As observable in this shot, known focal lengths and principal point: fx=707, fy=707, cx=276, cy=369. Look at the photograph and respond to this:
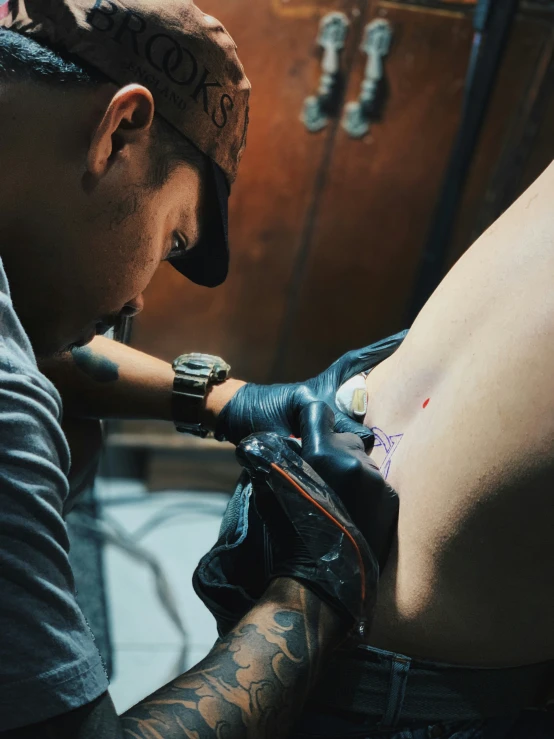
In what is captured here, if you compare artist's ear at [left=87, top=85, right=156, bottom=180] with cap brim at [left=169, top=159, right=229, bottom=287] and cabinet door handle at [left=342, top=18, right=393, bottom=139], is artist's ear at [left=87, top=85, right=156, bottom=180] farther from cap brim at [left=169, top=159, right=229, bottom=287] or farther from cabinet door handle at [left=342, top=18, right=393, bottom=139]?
cabinet door handle at [left=342, top=18, right=393, bottom=139]

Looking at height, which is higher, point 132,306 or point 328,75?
point 328,75

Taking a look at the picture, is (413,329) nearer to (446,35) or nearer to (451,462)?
(451,462)

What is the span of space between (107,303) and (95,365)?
18.1 inches

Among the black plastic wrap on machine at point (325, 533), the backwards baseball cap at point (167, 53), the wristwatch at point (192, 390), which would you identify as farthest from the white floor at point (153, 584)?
the backwards baseball cap at point (167, 53)

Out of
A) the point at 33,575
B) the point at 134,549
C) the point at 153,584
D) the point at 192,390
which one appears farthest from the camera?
the point at 134,549

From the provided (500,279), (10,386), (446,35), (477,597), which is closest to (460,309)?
(500,279)

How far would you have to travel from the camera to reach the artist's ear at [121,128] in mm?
734

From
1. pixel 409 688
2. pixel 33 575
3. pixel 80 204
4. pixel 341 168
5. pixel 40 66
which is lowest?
pixel 409 688

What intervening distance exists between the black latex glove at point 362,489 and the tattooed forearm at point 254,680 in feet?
0.36

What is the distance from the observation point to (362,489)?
0.85 metres

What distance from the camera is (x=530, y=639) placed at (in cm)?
86

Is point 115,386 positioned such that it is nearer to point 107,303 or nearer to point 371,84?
point 107,303

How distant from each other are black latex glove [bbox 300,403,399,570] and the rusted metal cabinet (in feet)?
4.31

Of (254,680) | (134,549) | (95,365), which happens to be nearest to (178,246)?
(95,365)
